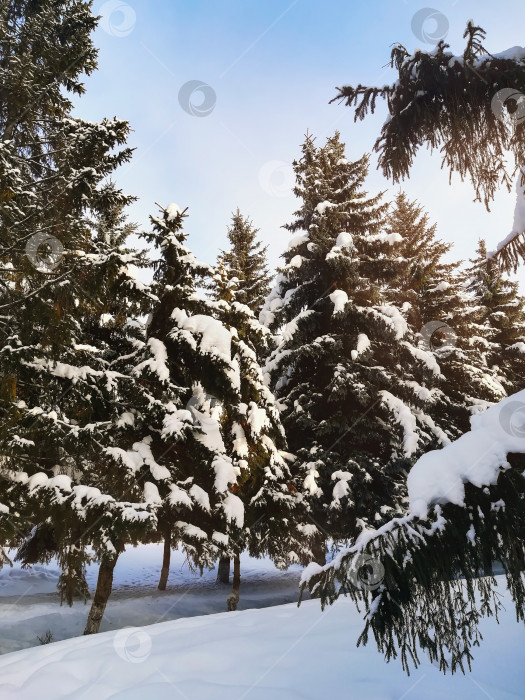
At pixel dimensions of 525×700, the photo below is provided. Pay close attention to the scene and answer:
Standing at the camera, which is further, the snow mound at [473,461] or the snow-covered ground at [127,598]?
the snow-covered ground at [127,598]

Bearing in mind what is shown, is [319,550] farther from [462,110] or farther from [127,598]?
[462,110]

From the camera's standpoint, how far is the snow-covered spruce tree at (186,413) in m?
8.62

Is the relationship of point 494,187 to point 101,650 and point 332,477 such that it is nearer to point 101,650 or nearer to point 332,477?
point 101,650

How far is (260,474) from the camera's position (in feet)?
36.0

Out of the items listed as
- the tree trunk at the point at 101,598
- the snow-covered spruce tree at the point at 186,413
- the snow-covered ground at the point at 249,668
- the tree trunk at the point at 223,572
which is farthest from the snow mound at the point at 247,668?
the tree trunk at the point at 223,572

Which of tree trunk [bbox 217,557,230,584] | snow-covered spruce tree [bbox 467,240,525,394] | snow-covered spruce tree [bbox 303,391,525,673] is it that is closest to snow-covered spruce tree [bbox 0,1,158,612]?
snow-covered spruce tree [bbox 303,391,525,673]

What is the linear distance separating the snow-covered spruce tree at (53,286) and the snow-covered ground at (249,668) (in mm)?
3667

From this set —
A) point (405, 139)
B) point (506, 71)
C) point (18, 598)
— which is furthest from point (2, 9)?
point (18, 598)

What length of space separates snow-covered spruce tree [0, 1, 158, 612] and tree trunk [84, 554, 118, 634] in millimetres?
362

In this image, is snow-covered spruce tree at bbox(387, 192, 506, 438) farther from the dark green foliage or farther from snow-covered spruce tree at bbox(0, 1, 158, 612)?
the dark green foliage

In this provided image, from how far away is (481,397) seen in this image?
14.8 meters

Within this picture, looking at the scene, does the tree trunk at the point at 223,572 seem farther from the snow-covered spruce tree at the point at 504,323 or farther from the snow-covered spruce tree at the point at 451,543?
the snow-covered spruce tree at the point at 451,543

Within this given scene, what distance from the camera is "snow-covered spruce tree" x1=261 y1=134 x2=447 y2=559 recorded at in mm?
10781

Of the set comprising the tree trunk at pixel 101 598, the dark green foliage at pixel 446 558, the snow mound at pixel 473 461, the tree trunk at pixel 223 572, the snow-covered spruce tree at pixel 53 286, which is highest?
the snow-covered spruce tree at pixel 53 286
